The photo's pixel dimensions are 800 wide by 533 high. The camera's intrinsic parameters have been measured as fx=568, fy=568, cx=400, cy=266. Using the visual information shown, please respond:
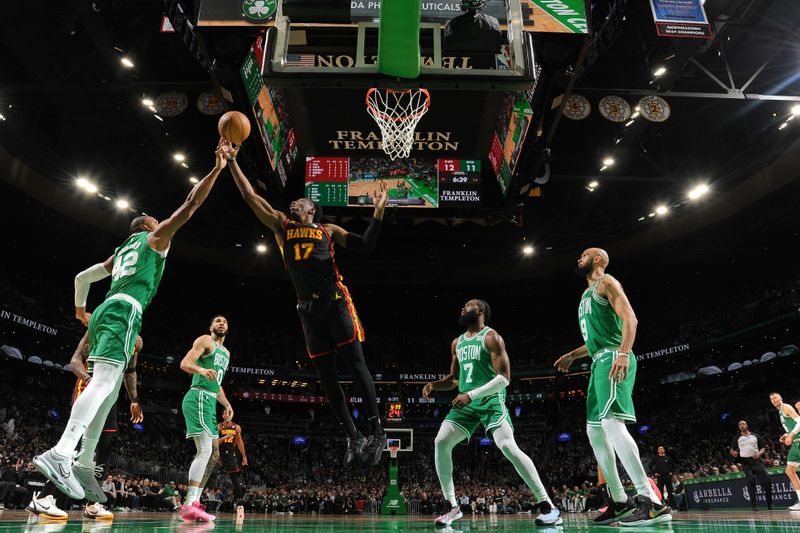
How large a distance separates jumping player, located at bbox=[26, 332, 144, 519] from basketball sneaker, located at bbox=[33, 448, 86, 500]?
2.71ft

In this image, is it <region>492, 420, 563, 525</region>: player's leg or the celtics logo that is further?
the celtics logo

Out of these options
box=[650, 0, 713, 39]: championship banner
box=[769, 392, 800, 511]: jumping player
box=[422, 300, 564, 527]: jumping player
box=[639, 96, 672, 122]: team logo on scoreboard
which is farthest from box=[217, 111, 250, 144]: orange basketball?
box=[639, 96, 672, 122]: team logo on scoreboard

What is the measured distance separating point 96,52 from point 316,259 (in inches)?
541

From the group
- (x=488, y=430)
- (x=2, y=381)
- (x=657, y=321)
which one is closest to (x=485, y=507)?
(x=657, y=321)

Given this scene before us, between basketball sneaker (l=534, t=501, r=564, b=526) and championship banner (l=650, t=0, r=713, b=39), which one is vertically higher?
championship banner (l=650, t=0, r=713, b=39)

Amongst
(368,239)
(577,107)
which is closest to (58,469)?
(368,239)

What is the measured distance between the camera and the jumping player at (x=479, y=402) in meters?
5.76

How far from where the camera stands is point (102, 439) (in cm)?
762

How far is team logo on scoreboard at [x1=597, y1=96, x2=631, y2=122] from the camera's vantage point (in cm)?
1348

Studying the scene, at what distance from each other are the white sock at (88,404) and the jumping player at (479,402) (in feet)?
9.49

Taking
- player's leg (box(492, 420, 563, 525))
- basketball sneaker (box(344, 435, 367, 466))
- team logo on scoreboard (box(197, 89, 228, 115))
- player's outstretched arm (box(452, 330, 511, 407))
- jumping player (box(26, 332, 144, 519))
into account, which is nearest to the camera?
basketball sneaker (box(344, 435, 367, 466))

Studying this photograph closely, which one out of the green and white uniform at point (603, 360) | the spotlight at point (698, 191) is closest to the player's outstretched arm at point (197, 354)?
the green and white uniform at point (603, 360)

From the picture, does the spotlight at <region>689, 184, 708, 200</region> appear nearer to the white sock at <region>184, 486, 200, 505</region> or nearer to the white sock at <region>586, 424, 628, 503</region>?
the white sock at <region>586, 424, 628, 503</region>

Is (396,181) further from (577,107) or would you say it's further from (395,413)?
(395,413)
